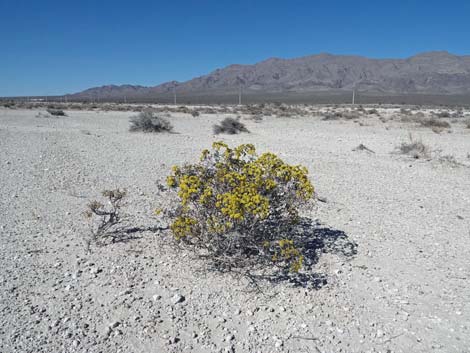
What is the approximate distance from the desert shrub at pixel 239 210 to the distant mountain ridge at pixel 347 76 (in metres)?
124

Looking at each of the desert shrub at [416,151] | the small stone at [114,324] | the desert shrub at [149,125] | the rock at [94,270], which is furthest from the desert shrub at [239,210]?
the desert shrub at [149,125]

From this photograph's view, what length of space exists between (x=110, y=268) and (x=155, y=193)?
263 centimetres

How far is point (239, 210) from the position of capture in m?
3.38

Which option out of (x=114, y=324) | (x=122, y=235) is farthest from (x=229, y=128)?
(x=114, y=324)

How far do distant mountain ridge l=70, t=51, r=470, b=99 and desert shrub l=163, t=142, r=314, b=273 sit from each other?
12437 centimetres

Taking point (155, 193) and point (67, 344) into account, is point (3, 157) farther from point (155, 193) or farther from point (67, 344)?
point (67, 344)

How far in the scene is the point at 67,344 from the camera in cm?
281

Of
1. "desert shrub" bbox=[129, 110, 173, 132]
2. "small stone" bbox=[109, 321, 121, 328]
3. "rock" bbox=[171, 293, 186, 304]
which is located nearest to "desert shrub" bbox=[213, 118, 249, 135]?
"desert shrub" bbox=[129, 110, 173, 132]

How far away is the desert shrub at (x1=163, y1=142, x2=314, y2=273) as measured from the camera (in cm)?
355

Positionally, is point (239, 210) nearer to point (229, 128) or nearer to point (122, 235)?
point (122, 235)

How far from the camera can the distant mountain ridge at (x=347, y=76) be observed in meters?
129

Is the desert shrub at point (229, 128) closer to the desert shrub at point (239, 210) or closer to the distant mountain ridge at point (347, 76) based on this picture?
the desert shrub at point (239, 210)

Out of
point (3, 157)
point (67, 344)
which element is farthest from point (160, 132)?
point (67, 344)

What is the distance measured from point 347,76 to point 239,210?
168 metres
